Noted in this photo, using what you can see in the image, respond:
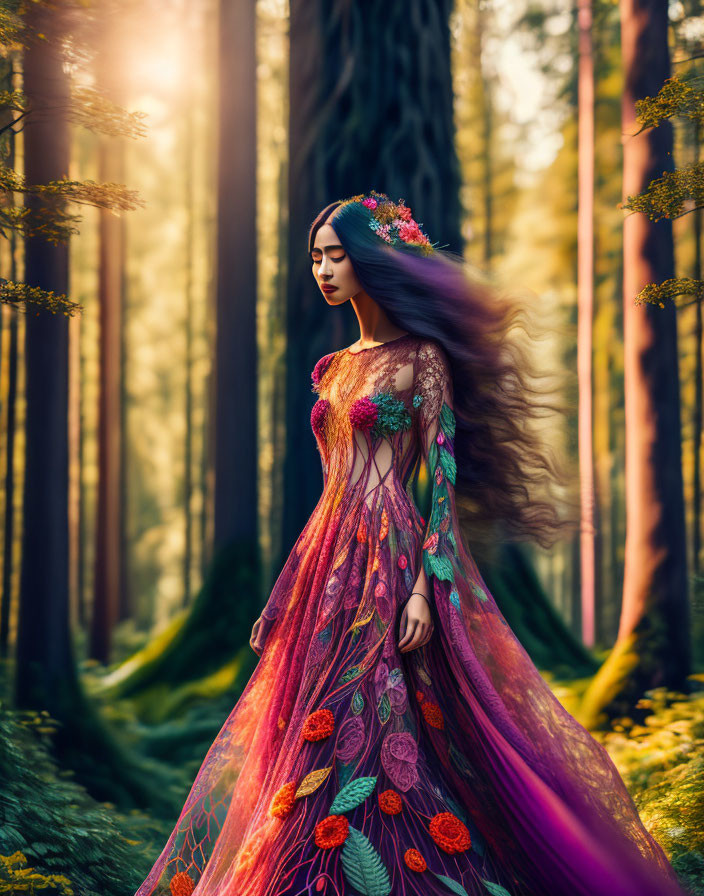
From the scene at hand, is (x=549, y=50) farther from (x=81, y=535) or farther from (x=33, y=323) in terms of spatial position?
(x=81, y=535)

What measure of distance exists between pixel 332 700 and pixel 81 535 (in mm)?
12326

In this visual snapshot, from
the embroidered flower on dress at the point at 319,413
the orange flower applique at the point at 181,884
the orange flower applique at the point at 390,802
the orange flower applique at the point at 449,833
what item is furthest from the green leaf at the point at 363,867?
the embroidered flower on dress at the point at 319,413

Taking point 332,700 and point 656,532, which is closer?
point 332,700

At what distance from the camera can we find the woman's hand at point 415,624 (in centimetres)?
349

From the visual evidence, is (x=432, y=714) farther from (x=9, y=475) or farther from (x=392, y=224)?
(x=9, y=475)

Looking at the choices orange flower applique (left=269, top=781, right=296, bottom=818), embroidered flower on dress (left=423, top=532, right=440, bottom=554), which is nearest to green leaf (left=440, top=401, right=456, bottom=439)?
embroidered flower on dress (left=423, top=532, right=440, bottom=554)

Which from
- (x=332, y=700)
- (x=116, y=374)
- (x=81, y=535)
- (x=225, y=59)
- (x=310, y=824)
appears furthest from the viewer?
(x=81, y=535)

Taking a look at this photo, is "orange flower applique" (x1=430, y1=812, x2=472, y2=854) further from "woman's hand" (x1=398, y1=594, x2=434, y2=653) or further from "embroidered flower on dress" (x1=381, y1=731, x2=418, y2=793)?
"woman's hand" (x1=398, y1=594, x2=434, y2=653)

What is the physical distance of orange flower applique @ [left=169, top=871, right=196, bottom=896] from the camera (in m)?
3.65

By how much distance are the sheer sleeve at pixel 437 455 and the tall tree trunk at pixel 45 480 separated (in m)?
3.11

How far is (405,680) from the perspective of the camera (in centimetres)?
360

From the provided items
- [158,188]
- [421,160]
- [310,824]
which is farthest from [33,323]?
[158,188]

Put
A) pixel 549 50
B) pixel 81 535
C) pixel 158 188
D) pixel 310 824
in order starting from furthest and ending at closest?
1. pixel 158 188
2. pixel 81 535
3. pixel 549 50
4. pixel 310 824

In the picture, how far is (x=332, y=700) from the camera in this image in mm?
3494
